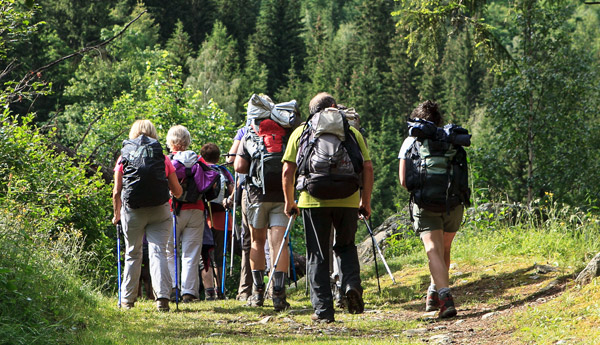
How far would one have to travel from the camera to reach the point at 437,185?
656cm

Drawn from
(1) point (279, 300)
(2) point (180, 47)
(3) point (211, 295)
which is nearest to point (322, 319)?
(1) point (279, 300)

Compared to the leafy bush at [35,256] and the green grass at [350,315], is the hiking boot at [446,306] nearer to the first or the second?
the green grass at [350,315]

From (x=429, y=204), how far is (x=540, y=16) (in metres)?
25.6

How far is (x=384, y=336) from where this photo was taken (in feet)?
19.4

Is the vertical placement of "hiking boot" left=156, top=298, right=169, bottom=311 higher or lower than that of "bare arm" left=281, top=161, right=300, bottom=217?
lower

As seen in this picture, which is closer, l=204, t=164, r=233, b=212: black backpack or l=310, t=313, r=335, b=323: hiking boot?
l=310, t=313, r=335, b=323: hiking boot

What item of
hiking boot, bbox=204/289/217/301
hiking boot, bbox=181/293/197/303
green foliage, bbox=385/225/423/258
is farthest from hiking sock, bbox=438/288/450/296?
green foliage, bbox=385/225/423/258

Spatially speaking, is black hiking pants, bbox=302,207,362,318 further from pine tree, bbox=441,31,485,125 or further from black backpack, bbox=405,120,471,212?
pine tree, bbox=441,31,485,125

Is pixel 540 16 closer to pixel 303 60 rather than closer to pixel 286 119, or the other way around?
pixel 286 119

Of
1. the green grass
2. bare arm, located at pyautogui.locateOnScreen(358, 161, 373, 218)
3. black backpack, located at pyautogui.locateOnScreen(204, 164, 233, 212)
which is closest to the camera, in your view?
the green grass

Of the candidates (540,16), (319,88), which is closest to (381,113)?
(319,88)

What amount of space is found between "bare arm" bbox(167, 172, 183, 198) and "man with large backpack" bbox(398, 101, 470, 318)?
2.21 meters

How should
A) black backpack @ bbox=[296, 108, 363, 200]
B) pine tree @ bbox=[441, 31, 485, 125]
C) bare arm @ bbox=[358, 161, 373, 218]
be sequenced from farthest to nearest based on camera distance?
pine tree @ bbox=[441, 31, 485, 125] → bare arm @ bbox=[358, 161, 373, 218] → black backpack @ bbox=[296, 108, 363, 200]

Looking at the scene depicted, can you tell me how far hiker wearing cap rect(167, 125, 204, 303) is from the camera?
8266 mm
